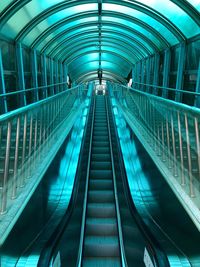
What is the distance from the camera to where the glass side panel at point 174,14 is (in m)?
10.2

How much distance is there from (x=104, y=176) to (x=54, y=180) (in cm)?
279

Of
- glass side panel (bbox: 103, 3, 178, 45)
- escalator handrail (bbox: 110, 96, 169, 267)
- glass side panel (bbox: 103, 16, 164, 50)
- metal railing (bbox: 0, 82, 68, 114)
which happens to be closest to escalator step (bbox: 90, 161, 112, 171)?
escalator handrail (bbox: 110, 96, 169, 267)

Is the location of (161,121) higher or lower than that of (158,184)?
higher

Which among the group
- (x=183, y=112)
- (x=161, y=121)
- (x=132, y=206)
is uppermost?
(x=183, y=112)

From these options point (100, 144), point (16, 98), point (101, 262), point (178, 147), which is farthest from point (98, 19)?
point (101, 262)

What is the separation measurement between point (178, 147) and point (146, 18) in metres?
9.27

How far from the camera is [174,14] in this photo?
10625mm

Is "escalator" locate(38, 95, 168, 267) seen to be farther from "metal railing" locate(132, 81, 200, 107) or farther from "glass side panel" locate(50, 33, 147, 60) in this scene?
"glass side panel" locate(50, 33, 147, 60)

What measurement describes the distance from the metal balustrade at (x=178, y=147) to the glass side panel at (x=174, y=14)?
4.16 metres

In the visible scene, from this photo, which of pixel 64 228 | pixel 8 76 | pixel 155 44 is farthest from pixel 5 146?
pixel 155 44

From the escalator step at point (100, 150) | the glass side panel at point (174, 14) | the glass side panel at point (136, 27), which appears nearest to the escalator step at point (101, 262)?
the escalator step at point (100, 150)

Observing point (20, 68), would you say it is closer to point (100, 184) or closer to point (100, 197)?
point (100, 184)

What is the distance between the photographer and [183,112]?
4.46m

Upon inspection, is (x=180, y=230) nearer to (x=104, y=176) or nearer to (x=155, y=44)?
(x=104, y=176)
